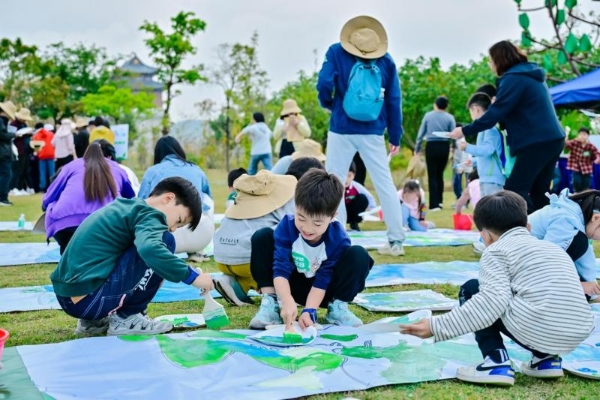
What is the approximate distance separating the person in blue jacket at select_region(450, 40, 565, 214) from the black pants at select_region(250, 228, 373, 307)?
84.4 inches

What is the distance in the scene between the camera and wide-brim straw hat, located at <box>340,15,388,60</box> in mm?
5297

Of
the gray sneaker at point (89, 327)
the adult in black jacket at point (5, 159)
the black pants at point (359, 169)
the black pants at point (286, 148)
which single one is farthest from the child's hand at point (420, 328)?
the adult in black jacket at point (5, 159)

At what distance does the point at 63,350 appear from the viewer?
2.70 metres

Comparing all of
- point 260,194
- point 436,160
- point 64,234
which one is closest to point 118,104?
point 436,160

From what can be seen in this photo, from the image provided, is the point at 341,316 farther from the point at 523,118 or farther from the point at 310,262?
the point at 523,118

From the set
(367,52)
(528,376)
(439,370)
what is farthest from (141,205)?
(367,52)

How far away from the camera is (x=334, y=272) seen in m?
3.17

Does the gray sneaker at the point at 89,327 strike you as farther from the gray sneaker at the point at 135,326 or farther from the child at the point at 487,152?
the child at the point at 487,152

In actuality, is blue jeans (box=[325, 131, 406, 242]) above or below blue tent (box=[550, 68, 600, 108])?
below

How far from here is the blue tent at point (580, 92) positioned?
1107cm

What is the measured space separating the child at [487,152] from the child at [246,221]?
2.31 meters

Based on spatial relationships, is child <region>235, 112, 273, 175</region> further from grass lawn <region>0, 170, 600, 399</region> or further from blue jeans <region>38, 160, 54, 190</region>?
grass lawn <region>0, 170, 600, 399</region>

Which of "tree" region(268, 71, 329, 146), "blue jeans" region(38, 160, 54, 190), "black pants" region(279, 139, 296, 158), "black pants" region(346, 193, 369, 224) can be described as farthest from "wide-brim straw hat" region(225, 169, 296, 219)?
"tree" region(268, 71, 329, 146)

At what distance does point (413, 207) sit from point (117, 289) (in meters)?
5.58
